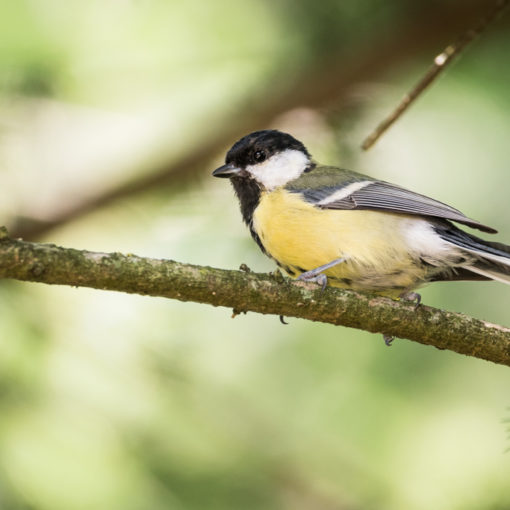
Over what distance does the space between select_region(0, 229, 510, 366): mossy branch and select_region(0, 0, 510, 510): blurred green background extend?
53 centimetres

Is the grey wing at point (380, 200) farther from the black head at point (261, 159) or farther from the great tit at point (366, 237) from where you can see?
the black head at point (261, 159)

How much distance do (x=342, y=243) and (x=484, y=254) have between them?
20.4 inches

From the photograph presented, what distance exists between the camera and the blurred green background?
272 centimetres

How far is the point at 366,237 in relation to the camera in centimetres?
263

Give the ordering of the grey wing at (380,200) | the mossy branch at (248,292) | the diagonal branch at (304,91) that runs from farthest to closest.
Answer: the diagonal branch at (304,91) → the grey wing at (380,200) → the mossy branch at (248,292)

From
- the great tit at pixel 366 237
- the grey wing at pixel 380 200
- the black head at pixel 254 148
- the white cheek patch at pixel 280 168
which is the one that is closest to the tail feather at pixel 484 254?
the great tit at pixel 366 237

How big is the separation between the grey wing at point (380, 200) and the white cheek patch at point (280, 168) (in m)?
0.22

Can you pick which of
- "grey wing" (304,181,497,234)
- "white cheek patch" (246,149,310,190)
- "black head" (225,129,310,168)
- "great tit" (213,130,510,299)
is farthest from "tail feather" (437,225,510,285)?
"black head" (225,129,310,168)

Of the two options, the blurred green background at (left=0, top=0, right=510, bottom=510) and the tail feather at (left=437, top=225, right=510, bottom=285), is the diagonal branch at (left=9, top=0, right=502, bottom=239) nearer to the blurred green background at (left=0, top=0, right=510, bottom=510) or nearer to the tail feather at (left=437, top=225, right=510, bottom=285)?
the blurred green background at (left=0, top=0, right=510, bottom=510)

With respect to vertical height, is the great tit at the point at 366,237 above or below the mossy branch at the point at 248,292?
above

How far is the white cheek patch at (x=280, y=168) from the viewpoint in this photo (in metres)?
2.99

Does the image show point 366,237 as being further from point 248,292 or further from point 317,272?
point 248,292

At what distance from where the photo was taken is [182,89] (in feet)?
12.4

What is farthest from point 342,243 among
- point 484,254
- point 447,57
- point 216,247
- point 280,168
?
point 216,247
